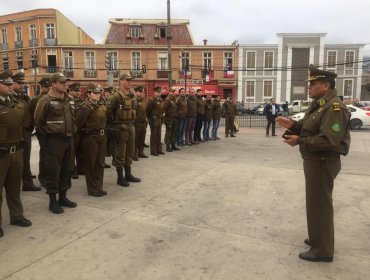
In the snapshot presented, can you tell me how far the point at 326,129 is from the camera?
3465 millimetres

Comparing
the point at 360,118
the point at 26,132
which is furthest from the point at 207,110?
the point at 360,118

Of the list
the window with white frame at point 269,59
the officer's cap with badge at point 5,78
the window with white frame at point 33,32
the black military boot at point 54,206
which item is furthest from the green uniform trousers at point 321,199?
the window with white frame at point 33,32

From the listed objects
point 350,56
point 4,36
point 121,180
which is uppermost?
point 4,36

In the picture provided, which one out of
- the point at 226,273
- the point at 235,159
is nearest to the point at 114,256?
the point at 226,273

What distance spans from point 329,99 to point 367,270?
5.67ft

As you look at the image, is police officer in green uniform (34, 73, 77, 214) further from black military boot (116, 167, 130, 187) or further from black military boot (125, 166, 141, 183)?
black military boot (125, 166, 141, 183)

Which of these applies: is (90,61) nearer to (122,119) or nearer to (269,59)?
(269,59)

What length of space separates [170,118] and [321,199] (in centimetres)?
726

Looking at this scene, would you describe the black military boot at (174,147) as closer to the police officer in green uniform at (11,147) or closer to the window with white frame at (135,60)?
the police officer in green uniform at (11,147)

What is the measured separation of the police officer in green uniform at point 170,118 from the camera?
34.4ft

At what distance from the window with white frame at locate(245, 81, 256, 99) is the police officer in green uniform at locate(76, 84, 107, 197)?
3806cm

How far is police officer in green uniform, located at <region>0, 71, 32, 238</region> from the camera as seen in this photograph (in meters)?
4.29

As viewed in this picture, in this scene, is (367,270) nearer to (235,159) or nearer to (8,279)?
(8,279)

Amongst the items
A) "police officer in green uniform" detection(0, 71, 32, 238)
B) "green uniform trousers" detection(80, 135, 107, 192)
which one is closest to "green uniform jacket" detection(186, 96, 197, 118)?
"green uniform trousers" detection(80, 135, 107, 192)
